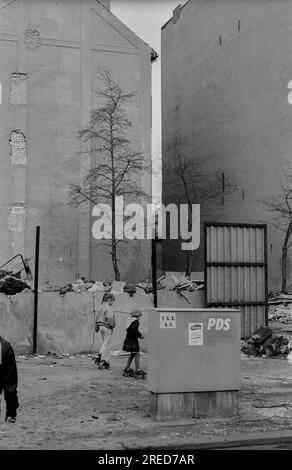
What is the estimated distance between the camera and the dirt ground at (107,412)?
8062 mm

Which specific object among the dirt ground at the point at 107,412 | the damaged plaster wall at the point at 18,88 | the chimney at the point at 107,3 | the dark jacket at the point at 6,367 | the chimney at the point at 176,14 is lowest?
the dirt ground at the point at 107,412

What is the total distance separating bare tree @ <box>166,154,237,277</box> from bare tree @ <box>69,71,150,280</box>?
499cm

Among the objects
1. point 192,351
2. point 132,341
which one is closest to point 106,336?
point 132,341

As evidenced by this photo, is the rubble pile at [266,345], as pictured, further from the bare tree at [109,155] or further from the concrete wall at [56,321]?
the bare tree at [109,155]

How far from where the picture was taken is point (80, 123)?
2903 centimetres

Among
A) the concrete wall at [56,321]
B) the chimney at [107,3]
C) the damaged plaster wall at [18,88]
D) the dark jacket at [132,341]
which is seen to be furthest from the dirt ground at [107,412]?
the chimney at [107,3]

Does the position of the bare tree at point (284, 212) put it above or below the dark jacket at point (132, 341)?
Answer: above

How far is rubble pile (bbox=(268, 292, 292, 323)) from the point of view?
20.9 metres

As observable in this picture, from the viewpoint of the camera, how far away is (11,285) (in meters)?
16.7

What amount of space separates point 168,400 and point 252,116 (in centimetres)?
2439

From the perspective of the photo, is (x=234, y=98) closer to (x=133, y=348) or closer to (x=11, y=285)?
(x=11, y=285)

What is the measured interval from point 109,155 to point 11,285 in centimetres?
1349

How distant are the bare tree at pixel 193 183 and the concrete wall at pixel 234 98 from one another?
1.44ft

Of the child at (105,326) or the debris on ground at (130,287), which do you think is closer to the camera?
the child at (105,326)
